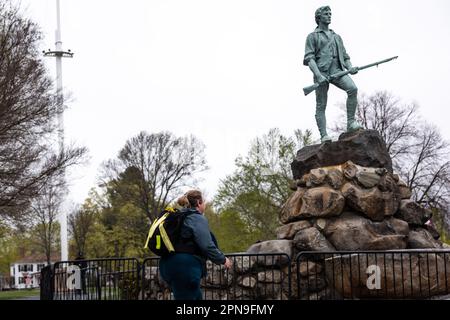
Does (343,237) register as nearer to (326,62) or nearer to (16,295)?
(326,62)

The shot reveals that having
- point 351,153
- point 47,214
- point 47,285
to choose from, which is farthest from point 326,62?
point 47,214

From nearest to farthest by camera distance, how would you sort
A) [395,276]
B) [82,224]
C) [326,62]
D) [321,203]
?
[395,276] → [321,203] → [326,62] → [82,224]

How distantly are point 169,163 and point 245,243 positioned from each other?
8237 millimetres

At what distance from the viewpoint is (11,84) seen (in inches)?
720

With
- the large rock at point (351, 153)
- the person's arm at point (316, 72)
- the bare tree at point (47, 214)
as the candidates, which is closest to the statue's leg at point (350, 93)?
the large rock at point (351, 153)

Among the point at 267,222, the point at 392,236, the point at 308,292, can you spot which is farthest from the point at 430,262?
the point at 267,222

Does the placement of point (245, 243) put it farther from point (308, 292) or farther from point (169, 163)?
point (308, 292)

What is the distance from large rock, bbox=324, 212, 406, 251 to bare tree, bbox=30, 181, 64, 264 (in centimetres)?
1150

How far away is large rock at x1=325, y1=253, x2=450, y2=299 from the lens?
36.2ft

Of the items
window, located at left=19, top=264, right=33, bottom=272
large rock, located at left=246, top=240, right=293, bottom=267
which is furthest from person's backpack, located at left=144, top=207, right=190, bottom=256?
window, located at left=19, top=264, right=33, bottom=272

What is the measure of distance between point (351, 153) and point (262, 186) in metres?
26.0

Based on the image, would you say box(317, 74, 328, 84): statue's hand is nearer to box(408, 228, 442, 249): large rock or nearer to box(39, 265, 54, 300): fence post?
box(408, 228, 442, 249): large rock

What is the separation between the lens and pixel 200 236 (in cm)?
680
